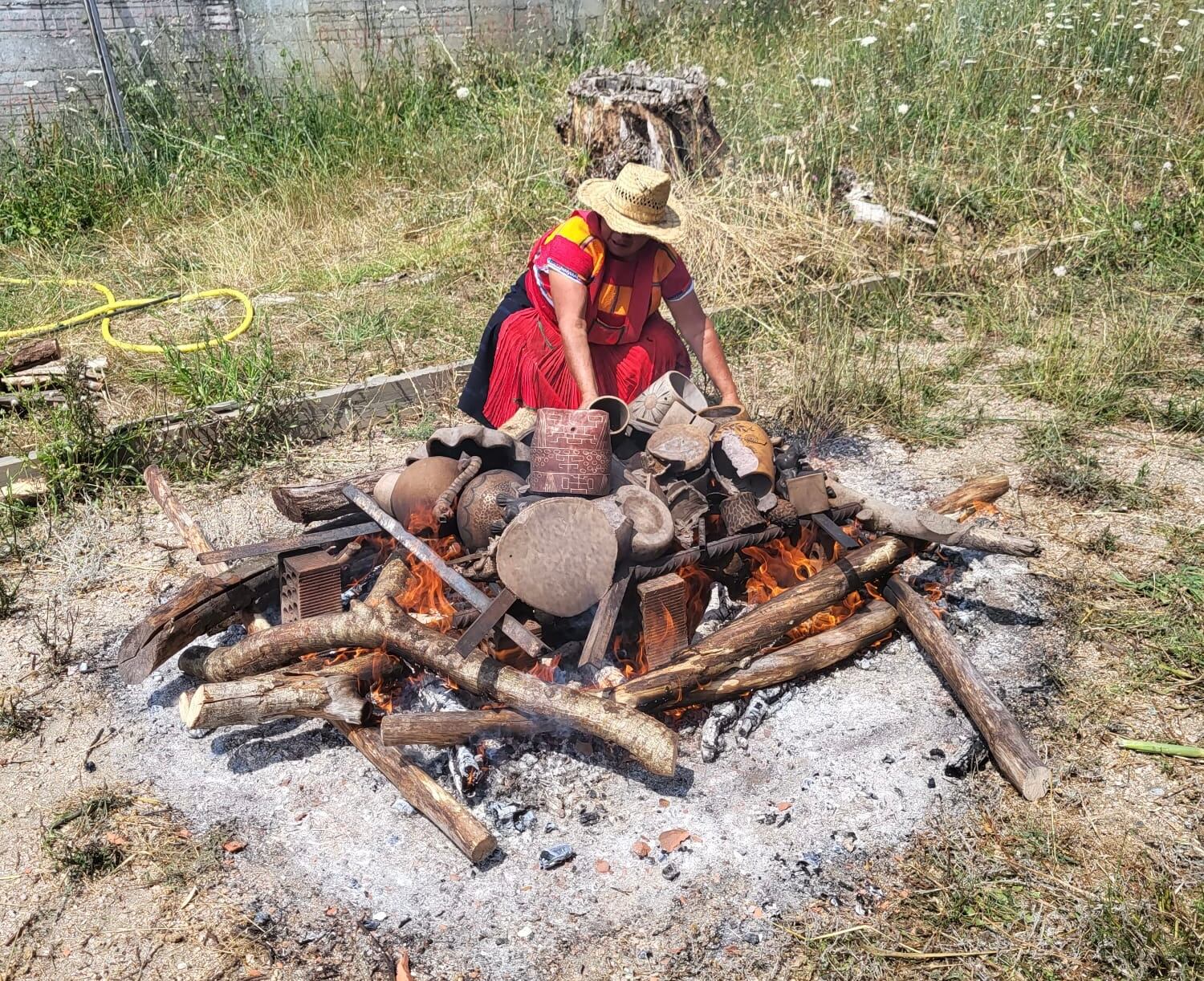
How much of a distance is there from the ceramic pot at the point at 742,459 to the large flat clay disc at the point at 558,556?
652mm

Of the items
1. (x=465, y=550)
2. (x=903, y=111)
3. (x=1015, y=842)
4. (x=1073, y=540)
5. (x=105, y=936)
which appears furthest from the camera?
(x=903, y=111)

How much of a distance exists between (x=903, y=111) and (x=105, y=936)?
686 centimetres

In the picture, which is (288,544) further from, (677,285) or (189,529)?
(677,285)

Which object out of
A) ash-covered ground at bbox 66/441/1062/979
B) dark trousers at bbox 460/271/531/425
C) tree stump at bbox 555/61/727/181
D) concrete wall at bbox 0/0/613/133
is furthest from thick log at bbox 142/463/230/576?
concrete wall at bbox 0/0/613/133

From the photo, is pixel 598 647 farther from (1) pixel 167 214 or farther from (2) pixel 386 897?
(1) pixel 167 214

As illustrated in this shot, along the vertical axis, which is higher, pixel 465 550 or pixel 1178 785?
pixel 465 550

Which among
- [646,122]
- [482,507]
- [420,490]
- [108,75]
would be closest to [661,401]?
[482,507]

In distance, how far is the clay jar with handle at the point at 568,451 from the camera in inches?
130

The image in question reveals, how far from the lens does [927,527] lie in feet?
11.7

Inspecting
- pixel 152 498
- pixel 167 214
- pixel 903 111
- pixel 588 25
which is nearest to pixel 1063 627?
pixel 152 498

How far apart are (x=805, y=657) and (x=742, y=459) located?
738 mm

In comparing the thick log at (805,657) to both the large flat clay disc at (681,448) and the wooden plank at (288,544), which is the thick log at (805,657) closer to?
the large flat clay disc at (681,448)

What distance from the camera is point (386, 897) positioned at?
8.80 ft

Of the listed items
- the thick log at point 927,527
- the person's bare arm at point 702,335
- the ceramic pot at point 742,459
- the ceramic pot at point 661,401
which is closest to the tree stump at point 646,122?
the person's bare arm at point 702,335
